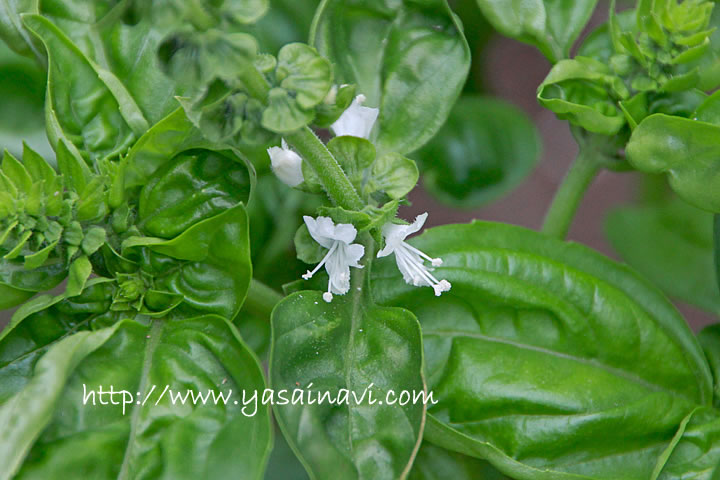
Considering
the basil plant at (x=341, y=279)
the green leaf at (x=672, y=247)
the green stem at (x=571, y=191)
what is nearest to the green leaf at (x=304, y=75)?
the basil plant at (x=341, y=279)

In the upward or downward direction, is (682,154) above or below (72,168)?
above

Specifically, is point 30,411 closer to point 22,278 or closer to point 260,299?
point 22,278

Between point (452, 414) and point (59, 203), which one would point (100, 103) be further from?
point (452, 414)

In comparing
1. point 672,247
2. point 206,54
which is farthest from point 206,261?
point 672,247

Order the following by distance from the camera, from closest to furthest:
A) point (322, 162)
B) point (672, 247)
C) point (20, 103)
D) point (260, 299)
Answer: point (322, 162)
point (260, 299)
point (20, 103)
point (672, 247)

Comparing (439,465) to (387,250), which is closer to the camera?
(387,250)

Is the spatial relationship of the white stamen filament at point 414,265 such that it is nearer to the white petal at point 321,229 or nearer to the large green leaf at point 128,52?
the white petal at point 321,229
